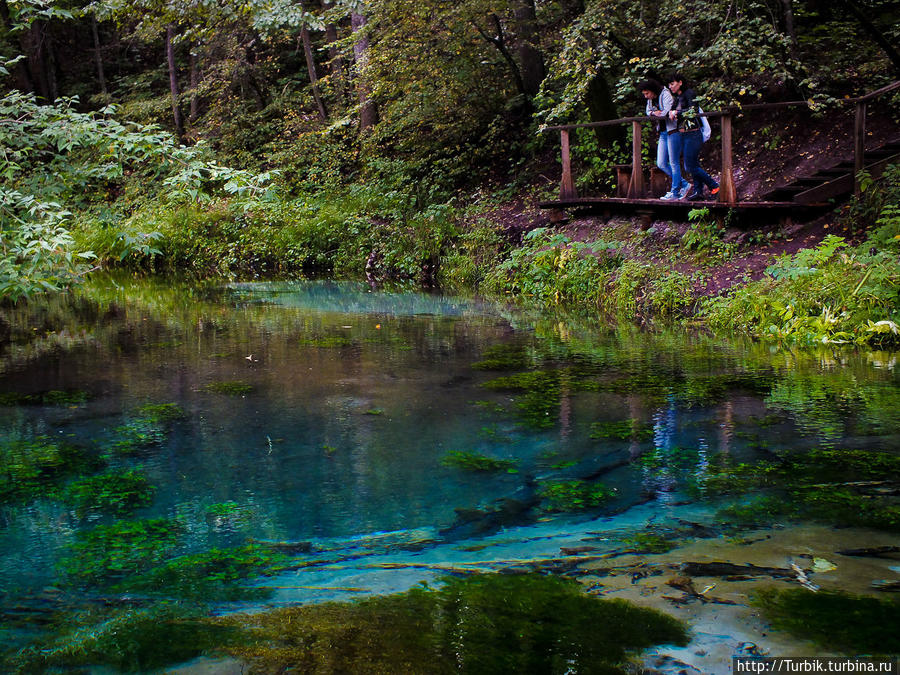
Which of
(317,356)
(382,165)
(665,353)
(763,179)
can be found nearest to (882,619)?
(665,353)

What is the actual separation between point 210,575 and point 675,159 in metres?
10.8

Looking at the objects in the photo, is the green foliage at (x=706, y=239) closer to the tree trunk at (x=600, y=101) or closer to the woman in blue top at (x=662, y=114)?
the woman in blue top at (x=662, y=114)

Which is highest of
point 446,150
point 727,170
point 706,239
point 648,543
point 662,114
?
point 446,150

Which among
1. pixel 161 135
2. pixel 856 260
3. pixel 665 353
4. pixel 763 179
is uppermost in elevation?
pixel 161 135

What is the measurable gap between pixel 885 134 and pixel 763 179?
6.27ft

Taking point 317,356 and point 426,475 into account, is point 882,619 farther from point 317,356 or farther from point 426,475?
point 317,356

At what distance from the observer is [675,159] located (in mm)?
12758

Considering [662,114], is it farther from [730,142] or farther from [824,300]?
[824,300]

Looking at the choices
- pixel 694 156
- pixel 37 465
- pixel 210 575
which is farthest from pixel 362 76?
pixel 210 575

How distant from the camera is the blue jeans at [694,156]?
1246 centimetres

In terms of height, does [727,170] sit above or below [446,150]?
below

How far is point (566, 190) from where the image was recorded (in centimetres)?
1543

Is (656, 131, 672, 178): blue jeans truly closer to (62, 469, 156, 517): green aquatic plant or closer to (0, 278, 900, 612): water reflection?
(0, 278, 900, 612): water reflection

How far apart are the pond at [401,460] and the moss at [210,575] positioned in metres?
0.01
